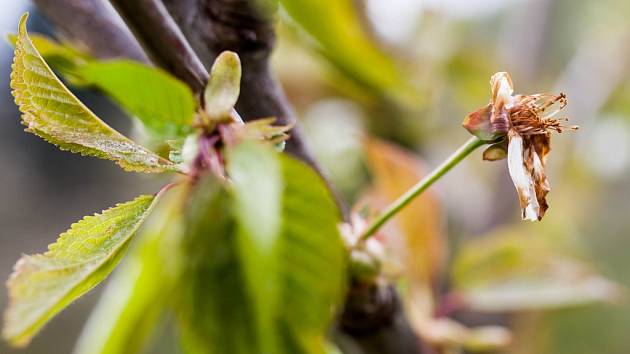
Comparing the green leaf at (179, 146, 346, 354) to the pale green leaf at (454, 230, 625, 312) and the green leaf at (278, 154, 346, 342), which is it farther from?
the pale green leaf at (454, 230, 625, 312)

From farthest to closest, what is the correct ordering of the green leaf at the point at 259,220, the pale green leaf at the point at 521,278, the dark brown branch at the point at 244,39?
the pale green leaf at the point at 521,278, the dark brown branch at the point at 244,39, the green leaf at the point at 259,220

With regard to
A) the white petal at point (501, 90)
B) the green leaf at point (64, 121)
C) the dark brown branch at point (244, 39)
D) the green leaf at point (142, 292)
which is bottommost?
the green leaf at point (142, 292)

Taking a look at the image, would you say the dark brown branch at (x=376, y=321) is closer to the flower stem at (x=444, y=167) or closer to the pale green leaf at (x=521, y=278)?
the flower stem at (x=444, y=167)

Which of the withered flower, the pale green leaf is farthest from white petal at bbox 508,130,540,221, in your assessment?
the pale green leaf

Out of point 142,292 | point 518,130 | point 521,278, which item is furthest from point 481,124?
point 521,278

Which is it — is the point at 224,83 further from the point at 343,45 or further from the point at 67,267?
the point at 343,45

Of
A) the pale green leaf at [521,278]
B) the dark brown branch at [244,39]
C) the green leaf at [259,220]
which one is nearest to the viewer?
the green leaf at [259,220]

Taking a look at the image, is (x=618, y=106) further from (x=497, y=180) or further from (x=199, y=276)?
(x=199, y=276)

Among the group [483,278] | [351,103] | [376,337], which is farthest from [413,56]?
[376,337]

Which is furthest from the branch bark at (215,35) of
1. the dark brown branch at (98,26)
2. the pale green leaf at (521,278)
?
the pale green leaf at (521,278)
